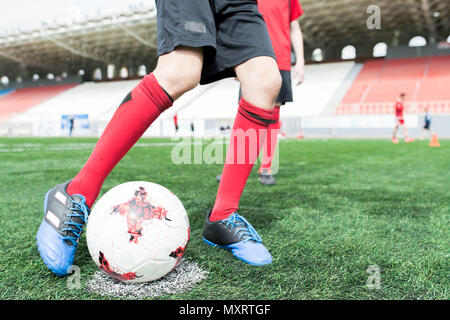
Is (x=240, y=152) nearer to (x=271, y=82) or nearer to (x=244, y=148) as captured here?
(x=244, y=148)

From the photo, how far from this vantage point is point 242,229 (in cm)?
138

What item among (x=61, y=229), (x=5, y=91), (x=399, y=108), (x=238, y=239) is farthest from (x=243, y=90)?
(x=5, y=91)

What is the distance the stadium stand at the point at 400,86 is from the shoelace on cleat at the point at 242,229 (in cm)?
1787

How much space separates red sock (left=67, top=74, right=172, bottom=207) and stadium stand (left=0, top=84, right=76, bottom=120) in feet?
97.1

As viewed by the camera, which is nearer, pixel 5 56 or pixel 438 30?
pixel 438 30

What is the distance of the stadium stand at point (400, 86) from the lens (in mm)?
17484

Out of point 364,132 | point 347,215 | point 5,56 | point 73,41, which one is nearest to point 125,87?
point 73,41

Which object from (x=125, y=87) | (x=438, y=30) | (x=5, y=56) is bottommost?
(x=125, y=87)

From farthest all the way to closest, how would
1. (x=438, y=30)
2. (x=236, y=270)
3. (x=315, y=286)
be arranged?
1. (x=438, y=30)
2. (x=236, y=270)
3. (x=315, y=286)

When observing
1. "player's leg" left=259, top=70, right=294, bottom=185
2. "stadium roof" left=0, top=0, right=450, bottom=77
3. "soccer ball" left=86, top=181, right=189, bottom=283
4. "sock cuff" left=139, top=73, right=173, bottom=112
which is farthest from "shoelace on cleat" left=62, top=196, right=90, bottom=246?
"stadium roof" left=0, top=0, right=450, bottom=77

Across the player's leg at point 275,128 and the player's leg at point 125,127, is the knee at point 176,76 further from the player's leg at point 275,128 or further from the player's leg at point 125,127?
the player's leg at point 275,128

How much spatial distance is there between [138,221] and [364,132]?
58.4 ft

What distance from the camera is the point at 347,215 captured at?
1.93 metres
